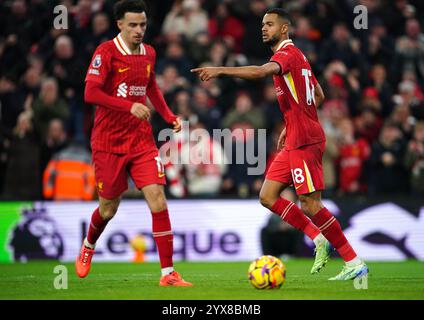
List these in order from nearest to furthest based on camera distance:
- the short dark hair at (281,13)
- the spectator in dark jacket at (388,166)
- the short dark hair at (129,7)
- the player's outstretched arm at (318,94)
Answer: the short dark hair at (129,7), the short dark hair at (281,13), the player's outstretched arm at (318,94), the spectator in dark jacket at (388,166)

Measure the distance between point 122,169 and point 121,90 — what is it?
816 millimetres

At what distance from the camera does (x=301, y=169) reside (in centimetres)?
984

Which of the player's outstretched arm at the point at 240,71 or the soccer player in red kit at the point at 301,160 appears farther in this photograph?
the soccer player in red kit at the point at 301,160

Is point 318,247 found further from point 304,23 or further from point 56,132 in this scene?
point 304,23

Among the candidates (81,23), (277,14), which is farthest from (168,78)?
(277,14)

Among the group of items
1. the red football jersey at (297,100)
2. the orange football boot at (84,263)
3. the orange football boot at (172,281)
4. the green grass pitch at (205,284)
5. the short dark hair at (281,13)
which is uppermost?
the short dark hair at (281,13)

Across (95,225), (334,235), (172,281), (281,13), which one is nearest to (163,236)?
(172,281)

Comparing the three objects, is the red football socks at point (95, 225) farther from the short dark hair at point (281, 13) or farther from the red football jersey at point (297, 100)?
the short dark hair at point (281, 13)

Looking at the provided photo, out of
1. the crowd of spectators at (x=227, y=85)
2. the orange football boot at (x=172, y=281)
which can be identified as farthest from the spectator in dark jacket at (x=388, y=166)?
the orange football boot at (x=172, y=281)

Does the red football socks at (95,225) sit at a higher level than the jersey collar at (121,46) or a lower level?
lower

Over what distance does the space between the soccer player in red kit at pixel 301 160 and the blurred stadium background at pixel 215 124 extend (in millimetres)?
5451

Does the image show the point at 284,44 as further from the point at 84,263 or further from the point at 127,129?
the point at 84,263

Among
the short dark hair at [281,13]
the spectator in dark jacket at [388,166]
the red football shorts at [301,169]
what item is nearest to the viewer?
the red football shorts at [301,169]

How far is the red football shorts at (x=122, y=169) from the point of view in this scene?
9.70 meters
